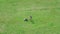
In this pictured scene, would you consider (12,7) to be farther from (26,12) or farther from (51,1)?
(51,1)

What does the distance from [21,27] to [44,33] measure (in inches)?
38.1

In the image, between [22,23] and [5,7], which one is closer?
[22,23]

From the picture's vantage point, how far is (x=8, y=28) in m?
7.11

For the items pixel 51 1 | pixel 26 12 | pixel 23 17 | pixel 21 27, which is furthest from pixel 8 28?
pixel 51 1

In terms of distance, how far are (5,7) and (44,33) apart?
10.2 feet

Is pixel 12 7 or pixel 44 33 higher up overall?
pixel 12 7

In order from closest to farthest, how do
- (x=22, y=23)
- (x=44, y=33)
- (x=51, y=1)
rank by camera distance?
(x=44, y=33) → (x=22, y=23) → (x=51, y=1)

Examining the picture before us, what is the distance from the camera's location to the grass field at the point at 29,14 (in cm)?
701

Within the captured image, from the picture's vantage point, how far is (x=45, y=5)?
30.9 feet

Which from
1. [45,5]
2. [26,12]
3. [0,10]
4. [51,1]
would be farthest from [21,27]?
[51,1]

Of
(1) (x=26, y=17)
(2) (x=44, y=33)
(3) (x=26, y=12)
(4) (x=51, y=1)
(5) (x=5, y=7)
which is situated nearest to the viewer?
(2) (x=44, y=33)

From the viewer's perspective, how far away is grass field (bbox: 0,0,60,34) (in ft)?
23.0

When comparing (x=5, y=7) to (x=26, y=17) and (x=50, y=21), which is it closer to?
(x=26, y=17)

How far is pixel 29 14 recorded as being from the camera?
828 centimetres
